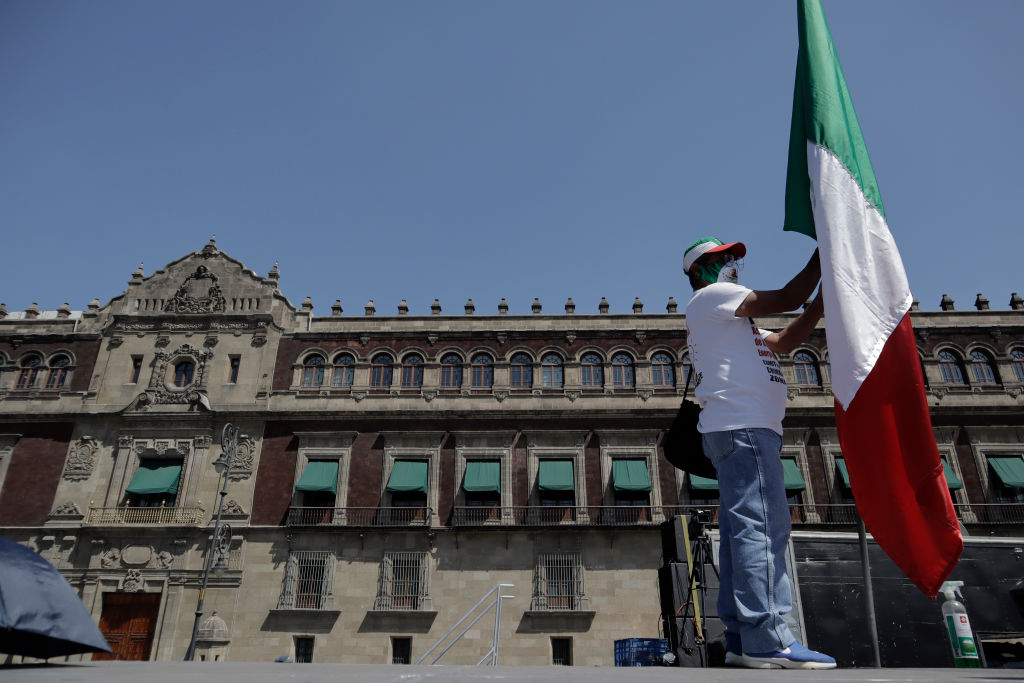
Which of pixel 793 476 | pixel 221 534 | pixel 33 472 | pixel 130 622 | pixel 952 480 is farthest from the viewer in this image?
pixel 33 472

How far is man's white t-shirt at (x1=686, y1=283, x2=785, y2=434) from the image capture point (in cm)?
403

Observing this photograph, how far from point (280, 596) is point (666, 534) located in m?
18.4

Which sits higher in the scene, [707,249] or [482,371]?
[482,371]

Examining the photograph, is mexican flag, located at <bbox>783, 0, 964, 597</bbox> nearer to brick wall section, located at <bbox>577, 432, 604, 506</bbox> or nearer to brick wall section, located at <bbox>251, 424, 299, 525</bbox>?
brick wall section, located at <bbox>577, 432, 604, 506</bbox>

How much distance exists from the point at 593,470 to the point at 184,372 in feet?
53.2

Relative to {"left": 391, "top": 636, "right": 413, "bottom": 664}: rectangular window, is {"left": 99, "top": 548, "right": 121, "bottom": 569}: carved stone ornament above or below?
above

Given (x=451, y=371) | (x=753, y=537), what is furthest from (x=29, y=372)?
(x=753, y=537)

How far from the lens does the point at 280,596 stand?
2288cm

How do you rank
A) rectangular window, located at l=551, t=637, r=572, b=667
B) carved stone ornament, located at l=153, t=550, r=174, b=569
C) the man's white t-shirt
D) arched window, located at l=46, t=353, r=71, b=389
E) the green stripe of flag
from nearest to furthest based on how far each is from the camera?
the man's white t-shirt, the green stripe of flag, rectangular window, located at l=551, t=637, r=572, b=667, carved stone ornament, located at l=153, t=550, r=174, b=569, arched window, located at l=46, t=353, r=71, b=389

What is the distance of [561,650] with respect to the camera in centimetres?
2231

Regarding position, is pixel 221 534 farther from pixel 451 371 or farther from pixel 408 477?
pixel 451 371

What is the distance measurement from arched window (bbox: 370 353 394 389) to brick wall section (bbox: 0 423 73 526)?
37.3 ft

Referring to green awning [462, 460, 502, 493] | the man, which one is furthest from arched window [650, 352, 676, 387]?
the man

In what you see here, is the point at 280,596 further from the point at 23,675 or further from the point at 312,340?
the point at 23,675
